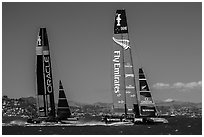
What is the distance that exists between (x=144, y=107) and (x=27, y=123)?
101 inches

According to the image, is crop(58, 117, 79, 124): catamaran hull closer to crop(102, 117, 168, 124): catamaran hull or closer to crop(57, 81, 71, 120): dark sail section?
crop(57, 81, 71, 120): dark sail section

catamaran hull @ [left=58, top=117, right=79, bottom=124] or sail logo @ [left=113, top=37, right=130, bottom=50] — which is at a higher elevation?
sail logo @ [left=113, top=37, right=130, bottom=50]

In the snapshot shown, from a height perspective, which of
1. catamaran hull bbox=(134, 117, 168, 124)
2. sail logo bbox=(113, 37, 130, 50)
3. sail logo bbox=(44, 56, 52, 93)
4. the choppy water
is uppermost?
sail logo bbox=(113, 37, 130, 50)

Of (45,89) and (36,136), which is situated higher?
(45,89)

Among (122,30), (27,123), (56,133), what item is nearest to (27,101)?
(27,123)

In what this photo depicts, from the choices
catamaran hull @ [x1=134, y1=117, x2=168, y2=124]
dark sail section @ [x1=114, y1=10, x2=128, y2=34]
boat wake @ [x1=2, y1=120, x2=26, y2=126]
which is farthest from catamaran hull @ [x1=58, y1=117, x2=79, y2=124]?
dark sail section @ [x1=114, y1=10, x2=128, y2=34]

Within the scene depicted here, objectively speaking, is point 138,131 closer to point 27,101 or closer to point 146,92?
point 146,92

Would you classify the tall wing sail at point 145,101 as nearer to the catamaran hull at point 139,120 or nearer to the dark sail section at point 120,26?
the catamaran hull at point 139,120

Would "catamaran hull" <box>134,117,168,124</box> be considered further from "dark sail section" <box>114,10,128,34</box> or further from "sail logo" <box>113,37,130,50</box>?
"dark sail section" <box>114,10,128,34</box>

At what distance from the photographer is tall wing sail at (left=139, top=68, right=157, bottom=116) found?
53.6ft

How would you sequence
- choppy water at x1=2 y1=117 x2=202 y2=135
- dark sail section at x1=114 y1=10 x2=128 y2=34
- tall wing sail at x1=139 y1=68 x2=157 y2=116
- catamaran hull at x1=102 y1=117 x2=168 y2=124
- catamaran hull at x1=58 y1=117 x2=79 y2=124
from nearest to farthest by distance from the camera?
choppy water at x1=2 y1=117 x2=202 y2=135 → dark sail section at x1=114 y1=10 x2=128 y2=34 → catamaran hull at x1=102 y1=117 x2=168 y2=124 → tall wing sail at x1=139 y1=68 x2=157 y2=116 → catamaran hull at x1=58 y1=117 x2=79 y2=124

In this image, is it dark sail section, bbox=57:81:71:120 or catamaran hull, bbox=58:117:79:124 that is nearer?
dark sail section, bbox=57:81:71:120

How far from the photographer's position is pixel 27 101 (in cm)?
1653

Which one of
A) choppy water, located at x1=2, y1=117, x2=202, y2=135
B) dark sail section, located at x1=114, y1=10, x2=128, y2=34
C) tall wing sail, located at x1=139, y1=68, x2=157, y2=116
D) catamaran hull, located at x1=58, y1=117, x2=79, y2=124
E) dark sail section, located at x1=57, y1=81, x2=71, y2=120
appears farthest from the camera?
catamaran hull, located at x1=58, y1=117, x2=79, y2=124
